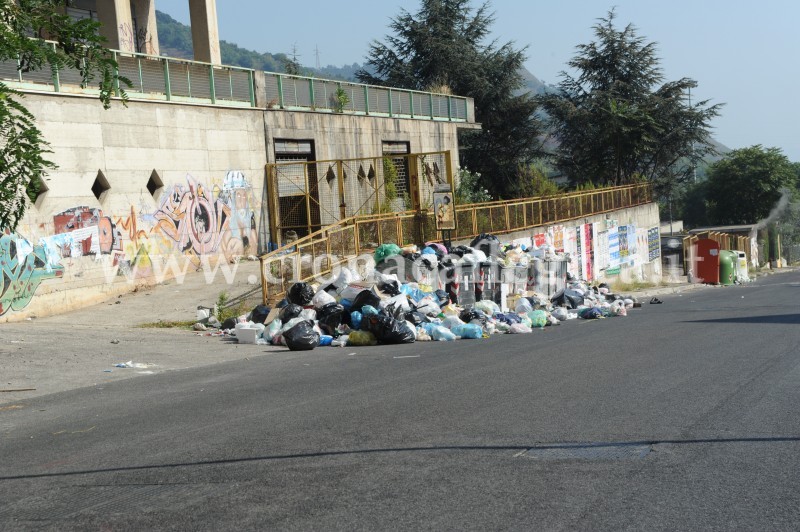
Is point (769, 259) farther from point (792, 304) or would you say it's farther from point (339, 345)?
point (339, 345)

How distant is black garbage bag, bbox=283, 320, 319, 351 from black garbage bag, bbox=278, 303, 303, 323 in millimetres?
1145

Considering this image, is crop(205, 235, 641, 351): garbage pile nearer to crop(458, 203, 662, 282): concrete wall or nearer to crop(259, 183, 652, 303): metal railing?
crop(259, 183, 652, 303): metal railing

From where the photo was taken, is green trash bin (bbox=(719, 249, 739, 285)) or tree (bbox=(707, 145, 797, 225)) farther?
tree (bbox=(707, 145, 797, 225))

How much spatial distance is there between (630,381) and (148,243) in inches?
558

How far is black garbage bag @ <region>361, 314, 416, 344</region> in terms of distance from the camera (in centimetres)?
1542

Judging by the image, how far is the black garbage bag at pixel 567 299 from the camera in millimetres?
22188

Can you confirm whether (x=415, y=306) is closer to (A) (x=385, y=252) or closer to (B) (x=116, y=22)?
(A) (x=385, y=252)

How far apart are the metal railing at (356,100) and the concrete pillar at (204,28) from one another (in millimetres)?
3898

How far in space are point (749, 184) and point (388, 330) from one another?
69102 millimetres

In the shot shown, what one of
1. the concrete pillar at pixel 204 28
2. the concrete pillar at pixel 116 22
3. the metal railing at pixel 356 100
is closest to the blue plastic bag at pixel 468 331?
the metal railing at pixel 356 100

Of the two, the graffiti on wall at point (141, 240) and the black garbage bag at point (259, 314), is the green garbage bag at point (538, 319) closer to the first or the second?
the black garbage bag at point (259, 314)

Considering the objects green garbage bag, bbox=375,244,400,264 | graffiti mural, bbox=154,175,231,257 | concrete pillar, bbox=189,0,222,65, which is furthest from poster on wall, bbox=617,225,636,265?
graffiti mural, bbox=154,175,231,257

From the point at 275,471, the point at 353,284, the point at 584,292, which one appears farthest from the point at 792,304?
the point at 275,471

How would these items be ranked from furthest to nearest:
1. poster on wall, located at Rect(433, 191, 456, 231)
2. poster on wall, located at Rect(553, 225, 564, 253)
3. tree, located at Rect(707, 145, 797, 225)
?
tree, located at Rect(707, 145, 797, 225) → poster on wall, located at Rect(553, 225, 564, 253) → poster on wall, located at Rect(433, 191, 456, 231)
